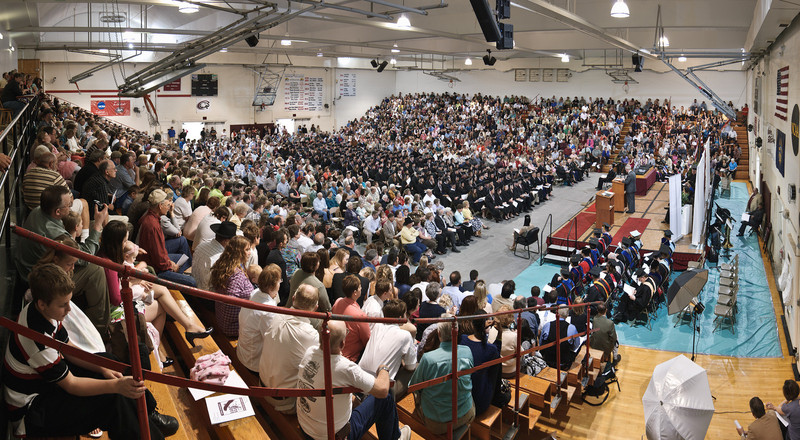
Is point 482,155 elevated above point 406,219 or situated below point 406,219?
above

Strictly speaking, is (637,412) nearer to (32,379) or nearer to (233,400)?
(233,400)

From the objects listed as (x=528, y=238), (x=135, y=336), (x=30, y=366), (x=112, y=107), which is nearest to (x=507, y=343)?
(x=135, y=336)

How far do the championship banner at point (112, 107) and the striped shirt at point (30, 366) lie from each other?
27.2 metres

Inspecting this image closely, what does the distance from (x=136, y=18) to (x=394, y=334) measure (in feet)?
68.3

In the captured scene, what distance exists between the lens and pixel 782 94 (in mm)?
11391

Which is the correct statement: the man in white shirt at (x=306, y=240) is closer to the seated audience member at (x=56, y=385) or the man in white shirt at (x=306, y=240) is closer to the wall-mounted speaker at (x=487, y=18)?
the wall-mounted speaker at (x=487, y=18)

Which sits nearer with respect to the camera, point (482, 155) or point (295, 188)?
point (295, 188)

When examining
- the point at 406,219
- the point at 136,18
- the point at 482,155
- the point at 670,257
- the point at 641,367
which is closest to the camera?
the point at 641,367

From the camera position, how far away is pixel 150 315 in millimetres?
4055

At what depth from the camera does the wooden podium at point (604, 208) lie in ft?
50.7

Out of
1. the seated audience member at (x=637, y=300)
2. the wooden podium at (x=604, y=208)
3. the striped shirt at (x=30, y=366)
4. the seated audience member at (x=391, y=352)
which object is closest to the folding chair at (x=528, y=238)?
the wooden podium at (x=604, y=208)

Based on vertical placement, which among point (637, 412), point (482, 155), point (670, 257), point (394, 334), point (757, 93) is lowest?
point (637, 412)

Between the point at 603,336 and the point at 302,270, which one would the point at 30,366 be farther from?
the point at 603,336

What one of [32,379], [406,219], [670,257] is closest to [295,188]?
[406,219]
